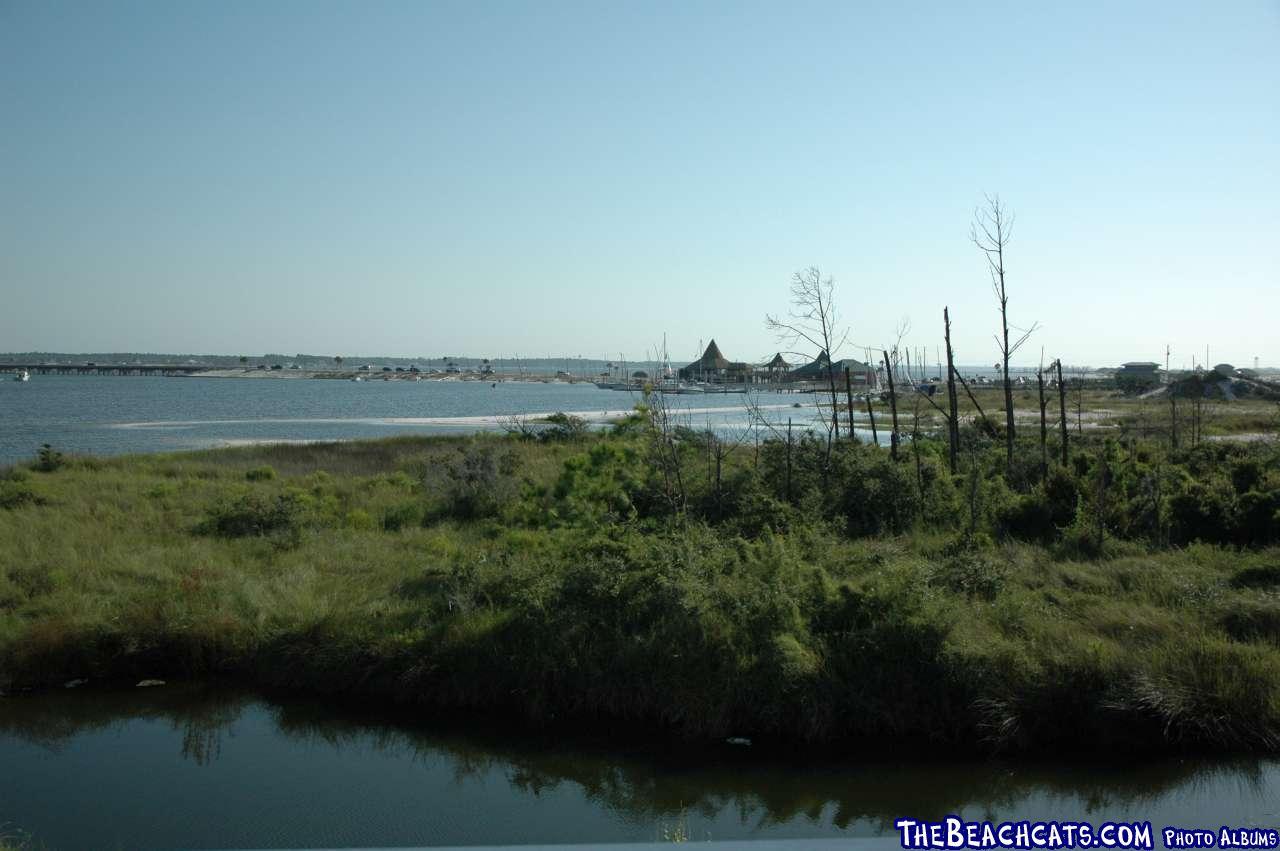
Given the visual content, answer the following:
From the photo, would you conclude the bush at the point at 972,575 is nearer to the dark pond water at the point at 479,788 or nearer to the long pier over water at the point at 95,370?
the dark pond water at the point at 479,788

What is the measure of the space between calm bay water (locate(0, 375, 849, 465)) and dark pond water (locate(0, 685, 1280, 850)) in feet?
54.0

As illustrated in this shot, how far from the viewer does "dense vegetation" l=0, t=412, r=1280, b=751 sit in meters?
9.36

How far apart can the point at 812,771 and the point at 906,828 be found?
6.15 metres

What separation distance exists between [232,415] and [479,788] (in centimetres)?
6165

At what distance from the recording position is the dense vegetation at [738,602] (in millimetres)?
9363

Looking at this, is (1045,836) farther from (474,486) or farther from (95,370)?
(95,370)

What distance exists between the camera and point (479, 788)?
29.7 feet

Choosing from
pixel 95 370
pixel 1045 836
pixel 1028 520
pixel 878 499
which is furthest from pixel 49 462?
pixel 95 370

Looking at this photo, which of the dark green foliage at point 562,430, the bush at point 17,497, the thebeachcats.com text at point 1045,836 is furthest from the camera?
the dark green foliage at point 562,430

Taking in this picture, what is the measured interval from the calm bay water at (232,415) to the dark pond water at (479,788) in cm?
1647

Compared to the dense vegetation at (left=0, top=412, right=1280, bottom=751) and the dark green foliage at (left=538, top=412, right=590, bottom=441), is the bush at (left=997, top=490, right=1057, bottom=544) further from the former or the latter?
the dark green foliage at (left=538, top=412, right=590, bottom=441)

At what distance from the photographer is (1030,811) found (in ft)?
26.9

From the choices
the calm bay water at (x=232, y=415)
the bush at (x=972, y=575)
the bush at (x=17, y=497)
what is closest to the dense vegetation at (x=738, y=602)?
the bush at (x=972, y=575)

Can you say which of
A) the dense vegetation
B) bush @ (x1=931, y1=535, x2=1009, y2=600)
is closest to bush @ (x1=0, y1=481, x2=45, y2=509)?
the dense vegetation
